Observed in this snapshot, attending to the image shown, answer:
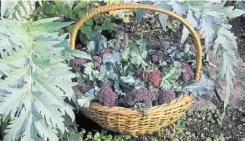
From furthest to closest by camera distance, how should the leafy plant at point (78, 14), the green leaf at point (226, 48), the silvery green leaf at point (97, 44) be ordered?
the leafy plant at point (78, 14)
the silvery green leaf at point (97, 44)
the green leaf at point (226, 48)

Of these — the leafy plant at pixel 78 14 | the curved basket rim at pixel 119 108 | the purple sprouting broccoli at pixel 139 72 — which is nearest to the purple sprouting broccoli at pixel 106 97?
the curved basket rim at pixel 119 108

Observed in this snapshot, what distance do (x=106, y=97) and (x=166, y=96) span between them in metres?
0.24

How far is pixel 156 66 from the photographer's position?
7.23ft

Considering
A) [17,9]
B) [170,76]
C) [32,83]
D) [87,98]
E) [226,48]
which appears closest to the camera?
[32,83]

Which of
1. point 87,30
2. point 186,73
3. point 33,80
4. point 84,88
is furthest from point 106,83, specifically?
point 87,30

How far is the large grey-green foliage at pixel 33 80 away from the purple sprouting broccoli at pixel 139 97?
26 centimetres

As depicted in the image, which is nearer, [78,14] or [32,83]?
[32,83]

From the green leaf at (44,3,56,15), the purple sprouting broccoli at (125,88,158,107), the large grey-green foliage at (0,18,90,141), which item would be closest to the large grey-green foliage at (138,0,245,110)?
the purple sprouting broccoli at (125,88,158,107)

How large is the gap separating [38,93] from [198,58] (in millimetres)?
716

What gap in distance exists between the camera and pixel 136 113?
2020 millimetres

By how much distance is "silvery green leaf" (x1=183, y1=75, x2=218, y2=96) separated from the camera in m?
2.11

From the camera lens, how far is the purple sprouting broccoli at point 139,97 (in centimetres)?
203

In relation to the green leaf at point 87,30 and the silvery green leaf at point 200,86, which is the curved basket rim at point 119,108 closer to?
the silvery green leaf at point 200,86

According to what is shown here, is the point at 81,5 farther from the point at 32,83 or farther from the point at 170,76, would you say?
the point at 32,83
